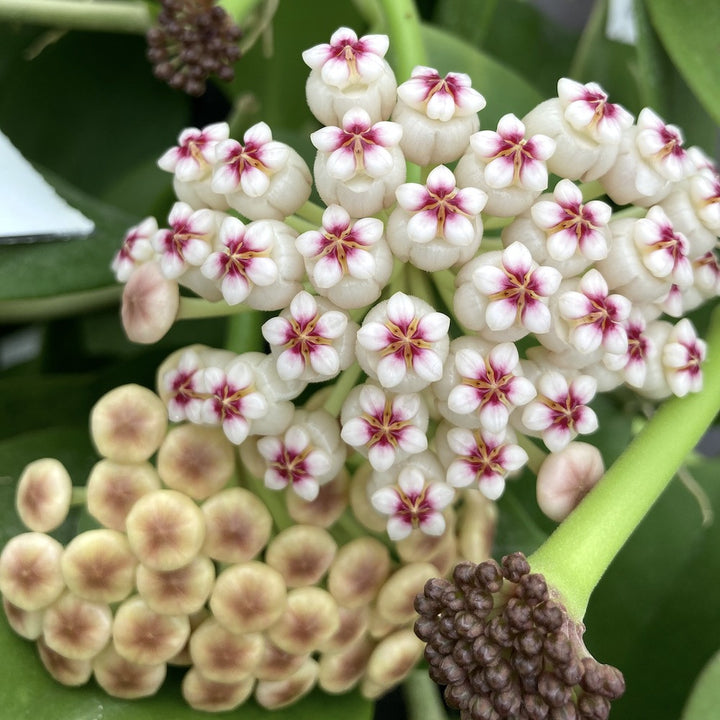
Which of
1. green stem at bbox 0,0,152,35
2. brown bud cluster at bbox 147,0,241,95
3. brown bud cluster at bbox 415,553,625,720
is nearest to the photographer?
brown bud cluster at bbox 415,553,625,720

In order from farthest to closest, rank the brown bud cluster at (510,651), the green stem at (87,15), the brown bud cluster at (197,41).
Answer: the green stem at (87,15)
the brown bud cluster at (197,41)
the brown bud cluster at (510,651)

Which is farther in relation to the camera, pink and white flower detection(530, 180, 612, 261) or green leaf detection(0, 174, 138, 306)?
green leaf detection(0, 174, 138, 306)

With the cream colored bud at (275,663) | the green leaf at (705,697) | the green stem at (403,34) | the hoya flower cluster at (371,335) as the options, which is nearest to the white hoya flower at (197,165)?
the hoya flower cluster at (371,335)

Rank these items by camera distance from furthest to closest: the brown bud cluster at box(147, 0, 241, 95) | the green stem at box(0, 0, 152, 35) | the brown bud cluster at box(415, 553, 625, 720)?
the green stem at box(0, 0, 152, 35), the brown bud cluster at box(147, 0, 241, 95), the brown bud cluster at box(415, 553, 625, 720)

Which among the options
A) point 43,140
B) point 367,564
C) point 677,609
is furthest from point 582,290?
point 43,140

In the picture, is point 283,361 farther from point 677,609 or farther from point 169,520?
point 677,609

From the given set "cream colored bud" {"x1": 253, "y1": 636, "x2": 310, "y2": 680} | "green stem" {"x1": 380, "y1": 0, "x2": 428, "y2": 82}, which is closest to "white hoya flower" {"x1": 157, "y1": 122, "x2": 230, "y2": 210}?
"green stem" {"x1": 380, "y1": 0, "x2": 428, "y2": 82}

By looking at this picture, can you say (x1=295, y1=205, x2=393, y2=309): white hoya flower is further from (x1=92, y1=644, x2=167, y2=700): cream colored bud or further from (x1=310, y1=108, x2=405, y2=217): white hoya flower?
(x1=92, y1=644, x2=167, y2=700): cream colored bud

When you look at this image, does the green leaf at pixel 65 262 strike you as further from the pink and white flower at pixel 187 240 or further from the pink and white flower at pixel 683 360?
the pink and white flower at pixel 683 360
